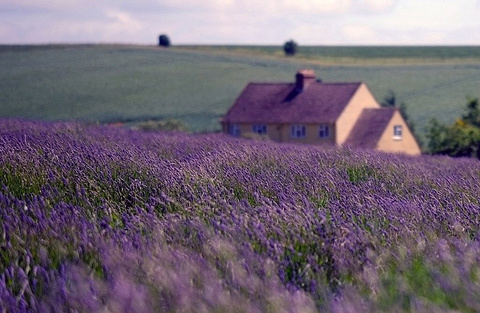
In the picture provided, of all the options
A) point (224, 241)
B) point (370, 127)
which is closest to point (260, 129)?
point (370, 127)

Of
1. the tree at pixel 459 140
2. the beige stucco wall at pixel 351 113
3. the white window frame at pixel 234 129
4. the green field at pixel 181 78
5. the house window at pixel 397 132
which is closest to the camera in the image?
the tree at pixel 459 140

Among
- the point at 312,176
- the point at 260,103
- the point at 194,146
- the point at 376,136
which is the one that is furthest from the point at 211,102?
the point at 312,176

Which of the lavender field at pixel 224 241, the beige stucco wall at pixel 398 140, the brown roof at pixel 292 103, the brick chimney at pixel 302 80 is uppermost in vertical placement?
the lavender field at pixel 224 241

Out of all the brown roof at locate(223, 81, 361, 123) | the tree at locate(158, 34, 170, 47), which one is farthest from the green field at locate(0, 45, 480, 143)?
the brown roof at locate(223, 81, 361, 123)

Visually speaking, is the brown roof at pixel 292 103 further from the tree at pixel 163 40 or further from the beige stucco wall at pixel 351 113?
the tree at pixel 163 40

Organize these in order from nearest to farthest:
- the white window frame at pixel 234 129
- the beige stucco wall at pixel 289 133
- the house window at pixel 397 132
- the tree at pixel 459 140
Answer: the tree at pixel 459 140, the house window at pixel 397 132, the beige stucco wall at pixel 289 133, the white window frame at pixel 234 129

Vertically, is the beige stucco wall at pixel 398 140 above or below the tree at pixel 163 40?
below

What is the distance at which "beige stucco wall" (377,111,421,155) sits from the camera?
133 feet

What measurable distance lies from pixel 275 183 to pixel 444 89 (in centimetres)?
5621

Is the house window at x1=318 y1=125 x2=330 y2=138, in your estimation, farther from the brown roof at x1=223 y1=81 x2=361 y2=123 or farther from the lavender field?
the lavender field

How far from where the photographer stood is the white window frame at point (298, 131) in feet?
140

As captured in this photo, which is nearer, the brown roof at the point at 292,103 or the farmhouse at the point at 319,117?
the farmhouse at the point at 319,117

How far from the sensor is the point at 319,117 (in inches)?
1656

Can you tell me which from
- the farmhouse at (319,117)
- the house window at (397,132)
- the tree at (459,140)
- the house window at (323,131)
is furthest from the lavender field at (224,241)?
the house window at (323,131)
